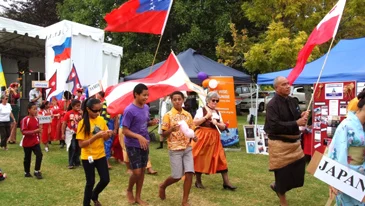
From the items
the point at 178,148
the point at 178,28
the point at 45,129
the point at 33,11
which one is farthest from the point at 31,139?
the point at 33,11

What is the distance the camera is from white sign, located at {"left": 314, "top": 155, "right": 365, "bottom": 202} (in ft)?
10.9

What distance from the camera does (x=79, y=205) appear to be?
5398mm

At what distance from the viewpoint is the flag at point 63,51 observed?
1314 cm

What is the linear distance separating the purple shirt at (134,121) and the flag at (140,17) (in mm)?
2576

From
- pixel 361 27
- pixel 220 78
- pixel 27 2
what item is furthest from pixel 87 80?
pixel 27 2

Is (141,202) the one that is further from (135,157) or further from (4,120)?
(4,120)

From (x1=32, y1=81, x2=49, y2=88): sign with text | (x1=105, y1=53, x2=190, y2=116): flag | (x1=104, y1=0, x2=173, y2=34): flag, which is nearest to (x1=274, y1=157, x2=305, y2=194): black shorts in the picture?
(x1=105, y1=53, x2=190, y2=116): flag

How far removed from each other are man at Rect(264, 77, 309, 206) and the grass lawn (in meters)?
0.77

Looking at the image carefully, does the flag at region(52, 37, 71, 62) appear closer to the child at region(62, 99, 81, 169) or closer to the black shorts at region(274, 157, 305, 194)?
the child at region(62, 99, 81, 169)

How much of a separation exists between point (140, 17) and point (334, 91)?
4.38 metres

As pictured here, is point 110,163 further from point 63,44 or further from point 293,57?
point 293,57

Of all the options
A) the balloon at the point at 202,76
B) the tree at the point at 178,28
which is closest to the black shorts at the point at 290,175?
the balloon at the point at 202,76

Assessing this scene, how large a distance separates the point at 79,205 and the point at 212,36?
16996mm

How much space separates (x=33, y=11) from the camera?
2702cm
